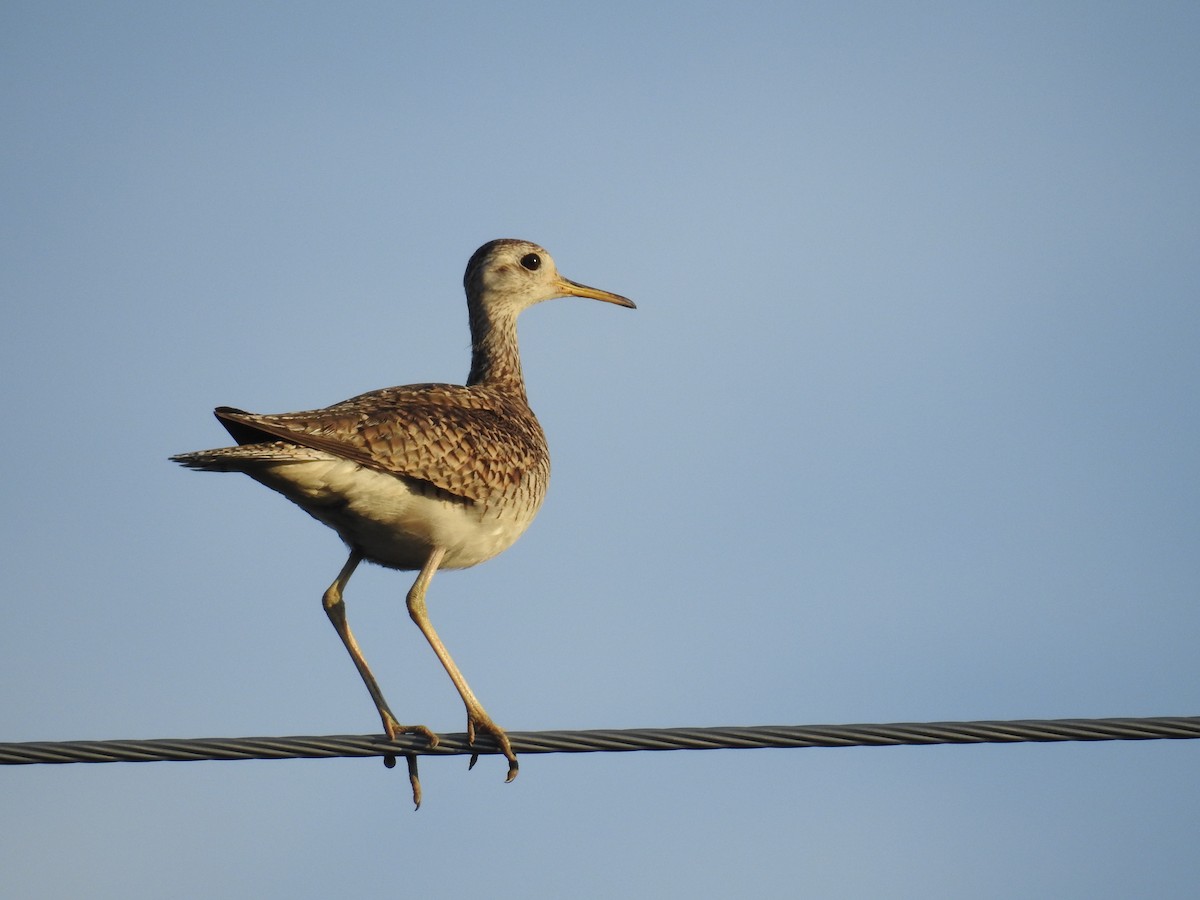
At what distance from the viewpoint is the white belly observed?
33.3 feet

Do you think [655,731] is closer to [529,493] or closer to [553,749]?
[553,749]

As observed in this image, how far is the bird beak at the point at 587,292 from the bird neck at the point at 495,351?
0.60 meters

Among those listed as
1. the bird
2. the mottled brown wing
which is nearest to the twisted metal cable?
the bird

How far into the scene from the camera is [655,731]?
748 centimetres

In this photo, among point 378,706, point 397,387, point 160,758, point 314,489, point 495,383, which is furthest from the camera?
point 495,383

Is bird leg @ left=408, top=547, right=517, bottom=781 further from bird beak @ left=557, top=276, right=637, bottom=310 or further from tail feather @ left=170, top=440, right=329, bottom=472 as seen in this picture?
bird beak @ left=557, top=276, right=637, bottom=310

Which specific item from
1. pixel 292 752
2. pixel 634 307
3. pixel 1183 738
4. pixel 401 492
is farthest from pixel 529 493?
pixel 1183 738

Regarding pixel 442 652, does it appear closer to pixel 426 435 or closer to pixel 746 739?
pixel 426 435

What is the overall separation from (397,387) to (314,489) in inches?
74.4

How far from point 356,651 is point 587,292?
15.7ft

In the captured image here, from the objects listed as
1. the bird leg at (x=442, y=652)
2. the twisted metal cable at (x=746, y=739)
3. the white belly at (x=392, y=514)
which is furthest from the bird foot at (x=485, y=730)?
the twisted metal cable at (x=746, y=739)

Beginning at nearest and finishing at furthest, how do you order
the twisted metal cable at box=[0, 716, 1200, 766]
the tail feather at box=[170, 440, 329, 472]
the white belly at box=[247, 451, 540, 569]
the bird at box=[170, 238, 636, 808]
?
the twisted metal cable at box=[0, 716, 1200, 766] < the tail feather at box=[170, 440, 329, 472] < the bird at box=[170, 238, 636, 808] < the white belly at box=[247, 451, 540, 569]

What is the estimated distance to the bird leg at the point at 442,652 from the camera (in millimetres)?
10156

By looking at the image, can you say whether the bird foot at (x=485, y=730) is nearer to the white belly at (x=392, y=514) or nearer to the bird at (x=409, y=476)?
the bird at (x=409, y=476)
